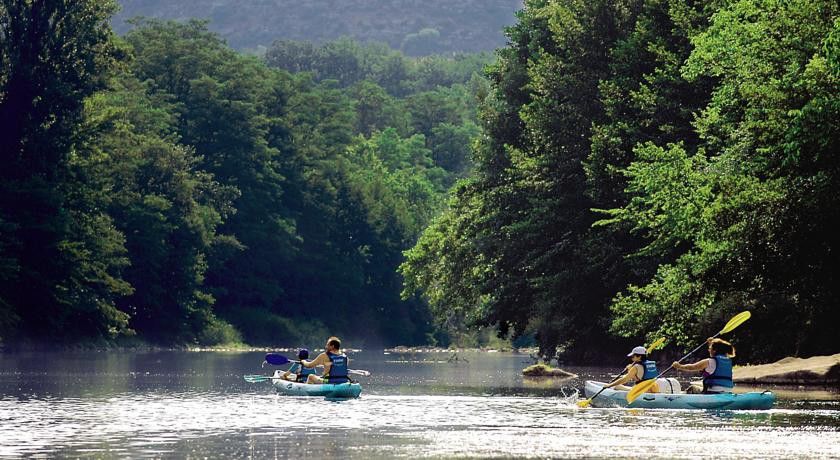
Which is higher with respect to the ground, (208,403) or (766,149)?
(766,149)

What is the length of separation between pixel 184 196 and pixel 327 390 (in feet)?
218

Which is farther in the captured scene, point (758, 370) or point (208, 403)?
point (758, 370)

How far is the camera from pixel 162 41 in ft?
397

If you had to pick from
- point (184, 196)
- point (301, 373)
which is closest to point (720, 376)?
point (301, 373)

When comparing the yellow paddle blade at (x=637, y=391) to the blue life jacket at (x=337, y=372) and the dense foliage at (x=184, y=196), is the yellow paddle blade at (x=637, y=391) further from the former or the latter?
the dense foliage at (x=184, y=196)

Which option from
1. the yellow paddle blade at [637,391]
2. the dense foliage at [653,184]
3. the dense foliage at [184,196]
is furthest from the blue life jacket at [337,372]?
the dense foliage at [184,196]

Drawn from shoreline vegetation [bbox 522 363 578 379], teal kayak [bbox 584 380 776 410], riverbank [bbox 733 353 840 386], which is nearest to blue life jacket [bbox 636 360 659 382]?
teal kayak [bbox 584 380 776 410]

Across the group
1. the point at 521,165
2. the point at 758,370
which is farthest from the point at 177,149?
the point at 758,370

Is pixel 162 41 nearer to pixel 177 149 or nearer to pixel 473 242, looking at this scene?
pixel 177 149

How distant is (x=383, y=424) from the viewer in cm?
3281

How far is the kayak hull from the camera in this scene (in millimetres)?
41312

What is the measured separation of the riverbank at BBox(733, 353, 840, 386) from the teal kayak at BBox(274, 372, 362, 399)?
37.5ft

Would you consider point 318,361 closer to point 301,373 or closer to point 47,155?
point 301,373

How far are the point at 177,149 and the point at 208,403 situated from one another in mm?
67840
